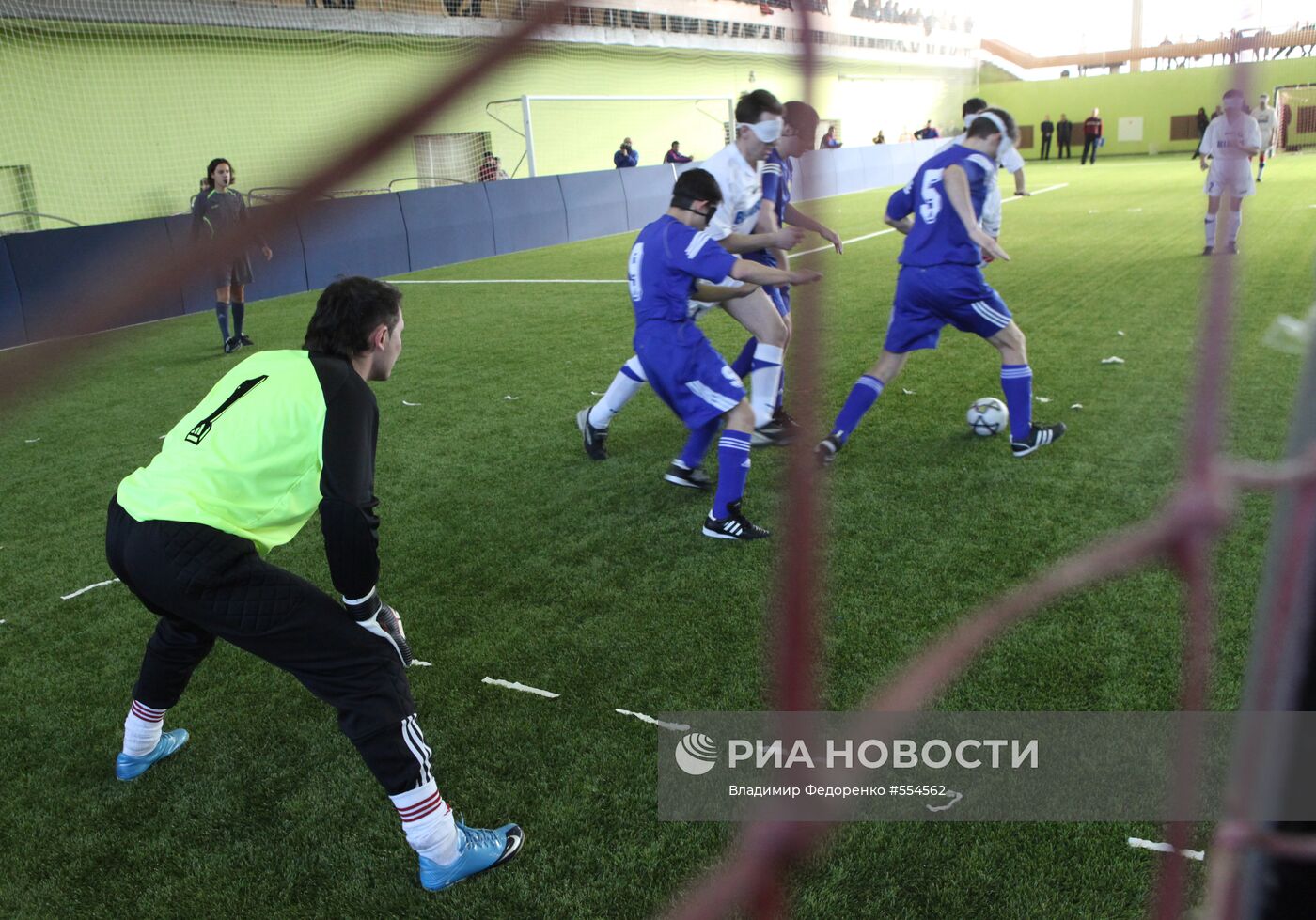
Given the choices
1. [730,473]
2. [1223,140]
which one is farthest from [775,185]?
[1223,140]

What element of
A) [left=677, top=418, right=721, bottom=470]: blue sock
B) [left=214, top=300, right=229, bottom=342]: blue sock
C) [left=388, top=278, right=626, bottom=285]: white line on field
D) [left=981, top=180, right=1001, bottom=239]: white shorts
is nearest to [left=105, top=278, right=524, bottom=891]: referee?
[left=677, top=418, right=721, bottom=470]: blue sock

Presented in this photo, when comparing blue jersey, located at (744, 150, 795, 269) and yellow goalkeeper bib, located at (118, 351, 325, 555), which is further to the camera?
blue jersey, located at (744, 150, 795, 269)

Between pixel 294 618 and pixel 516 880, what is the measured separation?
777 mm

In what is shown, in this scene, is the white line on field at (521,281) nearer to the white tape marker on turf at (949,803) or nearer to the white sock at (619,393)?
the white sock at (619,393)

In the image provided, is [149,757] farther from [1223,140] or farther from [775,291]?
[1223,140]

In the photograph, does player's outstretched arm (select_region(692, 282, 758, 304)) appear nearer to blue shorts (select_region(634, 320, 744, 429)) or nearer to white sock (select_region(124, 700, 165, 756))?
blue shorts (select_region(634, 320, 744, 429))

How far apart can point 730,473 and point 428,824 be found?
7.41 ft

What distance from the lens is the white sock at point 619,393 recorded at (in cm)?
511

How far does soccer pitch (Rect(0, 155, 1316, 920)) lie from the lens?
2217 millimetres

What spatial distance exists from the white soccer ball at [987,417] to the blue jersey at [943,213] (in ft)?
2.66

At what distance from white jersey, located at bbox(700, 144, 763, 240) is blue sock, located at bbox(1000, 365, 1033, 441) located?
1553 millimetres

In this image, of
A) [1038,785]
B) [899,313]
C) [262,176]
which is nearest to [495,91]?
[262,176]

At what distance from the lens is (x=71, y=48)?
477 inches

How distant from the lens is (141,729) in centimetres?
264
